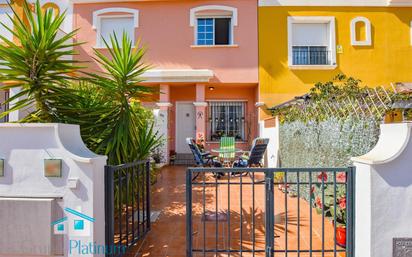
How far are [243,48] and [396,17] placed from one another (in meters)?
6.30

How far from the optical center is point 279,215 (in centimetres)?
508

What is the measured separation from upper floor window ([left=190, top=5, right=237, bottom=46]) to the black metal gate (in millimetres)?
7554

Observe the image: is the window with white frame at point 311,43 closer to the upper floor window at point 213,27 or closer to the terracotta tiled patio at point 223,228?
the upper floor window at point 213,27

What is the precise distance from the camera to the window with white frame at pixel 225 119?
12336 millimetres

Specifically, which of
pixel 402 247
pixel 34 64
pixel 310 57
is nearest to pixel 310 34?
pixel 310 57

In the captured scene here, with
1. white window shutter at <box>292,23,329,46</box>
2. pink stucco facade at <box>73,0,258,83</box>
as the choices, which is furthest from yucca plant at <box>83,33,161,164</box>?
white window shutter at <box>292,23,329,46</box>

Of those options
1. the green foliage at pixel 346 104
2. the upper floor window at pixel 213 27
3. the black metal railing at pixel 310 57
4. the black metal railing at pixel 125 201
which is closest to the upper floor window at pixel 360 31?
the black metal railing at pixel 310 57

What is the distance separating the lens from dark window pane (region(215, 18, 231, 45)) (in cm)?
1180

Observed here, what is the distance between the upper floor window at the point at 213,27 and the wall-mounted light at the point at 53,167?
9530mm

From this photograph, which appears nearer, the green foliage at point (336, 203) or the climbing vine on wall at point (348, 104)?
the green foliage at point (336, 203)

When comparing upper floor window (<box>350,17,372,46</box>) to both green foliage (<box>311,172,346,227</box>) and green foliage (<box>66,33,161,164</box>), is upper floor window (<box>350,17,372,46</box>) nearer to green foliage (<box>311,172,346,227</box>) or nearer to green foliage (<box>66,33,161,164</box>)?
green foliage (<box>311,172,346,227</box>)

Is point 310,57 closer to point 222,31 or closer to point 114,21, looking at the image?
point 222,31

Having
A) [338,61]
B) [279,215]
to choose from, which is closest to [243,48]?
[338,61]

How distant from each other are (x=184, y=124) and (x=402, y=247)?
399 inches
